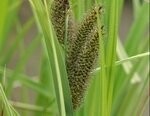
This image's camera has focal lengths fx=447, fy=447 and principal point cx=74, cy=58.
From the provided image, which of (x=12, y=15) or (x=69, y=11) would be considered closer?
(x=69, y=11)

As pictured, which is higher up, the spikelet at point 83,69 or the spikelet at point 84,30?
the spikelet at point 84,30

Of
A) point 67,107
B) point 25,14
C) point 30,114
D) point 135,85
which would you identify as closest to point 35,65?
point 25,14

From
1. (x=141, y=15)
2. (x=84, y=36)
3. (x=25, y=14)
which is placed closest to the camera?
(x=84, y=36)

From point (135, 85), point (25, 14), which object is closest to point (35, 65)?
point (25, 14)

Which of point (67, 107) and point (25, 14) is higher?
point (67, 107)

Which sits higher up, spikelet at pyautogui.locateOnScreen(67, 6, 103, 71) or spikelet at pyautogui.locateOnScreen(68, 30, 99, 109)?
spikelet at pyautogui.locateOnScreen(67, 6, 103, 71)

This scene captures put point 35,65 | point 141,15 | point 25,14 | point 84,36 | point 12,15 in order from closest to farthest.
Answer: point 84,36 → point 141,15 → point 12,15 → point 35,65 → point 25,14

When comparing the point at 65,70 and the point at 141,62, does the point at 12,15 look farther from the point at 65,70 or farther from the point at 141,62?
the point at 65,70

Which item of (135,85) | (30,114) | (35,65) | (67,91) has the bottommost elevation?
(35,65)
